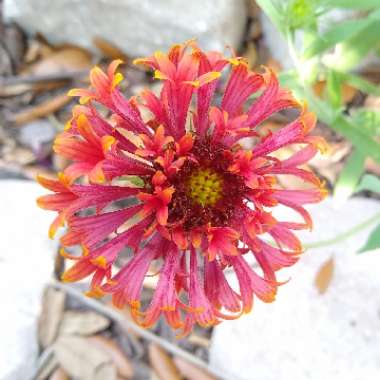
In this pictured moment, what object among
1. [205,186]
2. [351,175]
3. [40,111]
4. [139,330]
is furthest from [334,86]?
[40,111]

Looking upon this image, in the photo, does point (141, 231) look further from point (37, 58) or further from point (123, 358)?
point (37, 58)

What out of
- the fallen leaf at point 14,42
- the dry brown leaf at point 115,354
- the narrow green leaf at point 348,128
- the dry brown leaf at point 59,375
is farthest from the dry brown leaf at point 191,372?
the fallen leaf at point 14,42

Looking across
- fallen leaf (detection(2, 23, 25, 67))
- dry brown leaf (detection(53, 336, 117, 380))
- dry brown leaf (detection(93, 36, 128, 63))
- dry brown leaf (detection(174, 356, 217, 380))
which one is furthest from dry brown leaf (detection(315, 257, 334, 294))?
fallen leaf (detection(2, 23, 25, 67))

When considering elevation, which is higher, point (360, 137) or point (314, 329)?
point (360, 137)

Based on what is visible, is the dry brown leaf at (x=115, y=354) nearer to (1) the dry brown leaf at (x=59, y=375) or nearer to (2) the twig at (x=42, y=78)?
(1) the dry brown leaf at (x=59, y=375)

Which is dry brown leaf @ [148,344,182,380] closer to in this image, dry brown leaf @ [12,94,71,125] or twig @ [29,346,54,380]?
twig @ [29,346,54,380]

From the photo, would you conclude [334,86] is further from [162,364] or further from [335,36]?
[162,364]
